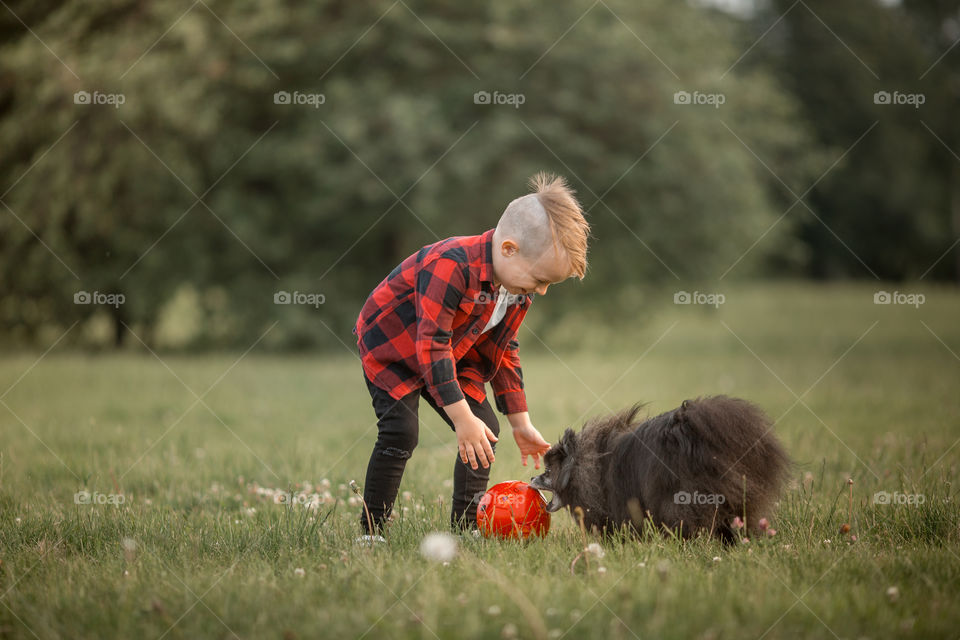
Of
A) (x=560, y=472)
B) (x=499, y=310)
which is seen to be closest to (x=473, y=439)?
(x=560, y=472)

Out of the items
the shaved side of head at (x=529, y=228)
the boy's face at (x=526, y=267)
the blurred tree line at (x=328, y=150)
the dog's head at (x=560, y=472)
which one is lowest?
the dog's head at (x=560, y=472)

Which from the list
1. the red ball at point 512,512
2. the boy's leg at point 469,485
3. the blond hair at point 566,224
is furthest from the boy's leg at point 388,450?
the blond hair at point 566,224

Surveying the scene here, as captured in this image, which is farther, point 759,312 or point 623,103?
point 759,312

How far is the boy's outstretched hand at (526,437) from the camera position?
153 inches

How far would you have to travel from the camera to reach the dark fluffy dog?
10.4 ft

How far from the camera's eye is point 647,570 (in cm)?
288

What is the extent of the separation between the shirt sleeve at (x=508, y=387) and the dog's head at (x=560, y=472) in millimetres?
357

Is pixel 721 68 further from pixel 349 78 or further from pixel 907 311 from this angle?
pixel 907 311

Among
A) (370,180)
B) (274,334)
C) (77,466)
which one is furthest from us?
(274,334)

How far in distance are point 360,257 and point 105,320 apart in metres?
5.07

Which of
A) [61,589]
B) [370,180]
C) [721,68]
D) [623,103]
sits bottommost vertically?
[61,589]

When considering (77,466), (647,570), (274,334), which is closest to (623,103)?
(274,334)

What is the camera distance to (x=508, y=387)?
12.8 ft

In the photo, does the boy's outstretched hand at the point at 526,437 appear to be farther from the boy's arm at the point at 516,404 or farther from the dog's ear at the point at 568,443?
the dog's ear at the point at 568,443
